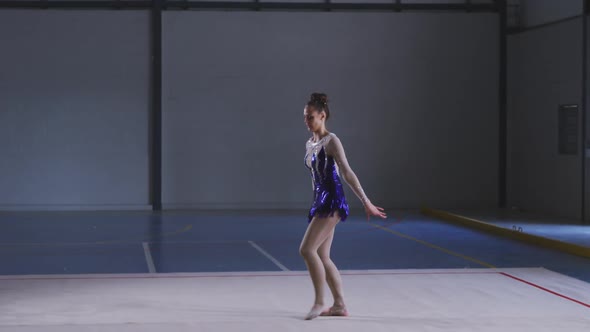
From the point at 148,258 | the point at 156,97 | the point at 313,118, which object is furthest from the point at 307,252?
the point at 156,97

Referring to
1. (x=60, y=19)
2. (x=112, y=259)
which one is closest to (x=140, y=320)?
(x=112, y=259)

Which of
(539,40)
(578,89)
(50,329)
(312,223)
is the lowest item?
(50,329)

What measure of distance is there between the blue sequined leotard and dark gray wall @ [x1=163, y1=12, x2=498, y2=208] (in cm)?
1162

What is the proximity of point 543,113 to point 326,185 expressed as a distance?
11.4 meters

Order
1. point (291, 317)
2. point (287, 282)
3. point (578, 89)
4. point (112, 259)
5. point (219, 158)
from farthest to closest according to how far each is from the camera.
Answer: point (219, 158) → point (578, 89) → point (112, 259) → point (287, 282) → point (291, 317)

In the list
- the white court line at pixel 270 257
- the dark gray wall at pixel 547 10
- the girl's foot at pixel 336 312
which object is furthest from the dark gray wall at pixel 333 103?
the girl's foot at pixel 336 312

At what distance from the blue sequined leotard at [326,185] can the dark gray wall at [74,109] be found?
38.8ft

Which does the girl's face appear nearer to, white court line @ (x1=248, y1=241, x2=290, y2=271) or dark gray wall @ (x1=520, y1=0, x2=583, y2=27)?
white court line @ (x1=248, y1=241, x2=290, y2=271)

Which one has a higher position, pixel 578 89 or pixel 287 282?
pixel 578 89

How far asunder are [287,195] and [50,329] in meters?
12.1

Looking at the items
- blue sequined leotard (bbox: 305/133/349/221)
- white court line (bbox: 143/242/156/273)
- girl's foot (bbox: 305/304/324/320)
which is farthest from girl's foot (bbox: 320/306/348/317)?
white court line (bbox: 143/242/156/273)

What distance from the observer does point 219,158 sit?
60.1 ft

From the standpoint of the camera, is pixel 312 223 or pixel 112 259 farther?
pixel 112 259

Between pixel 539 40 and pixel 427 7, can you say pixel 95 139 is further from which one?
pixel 539 40
